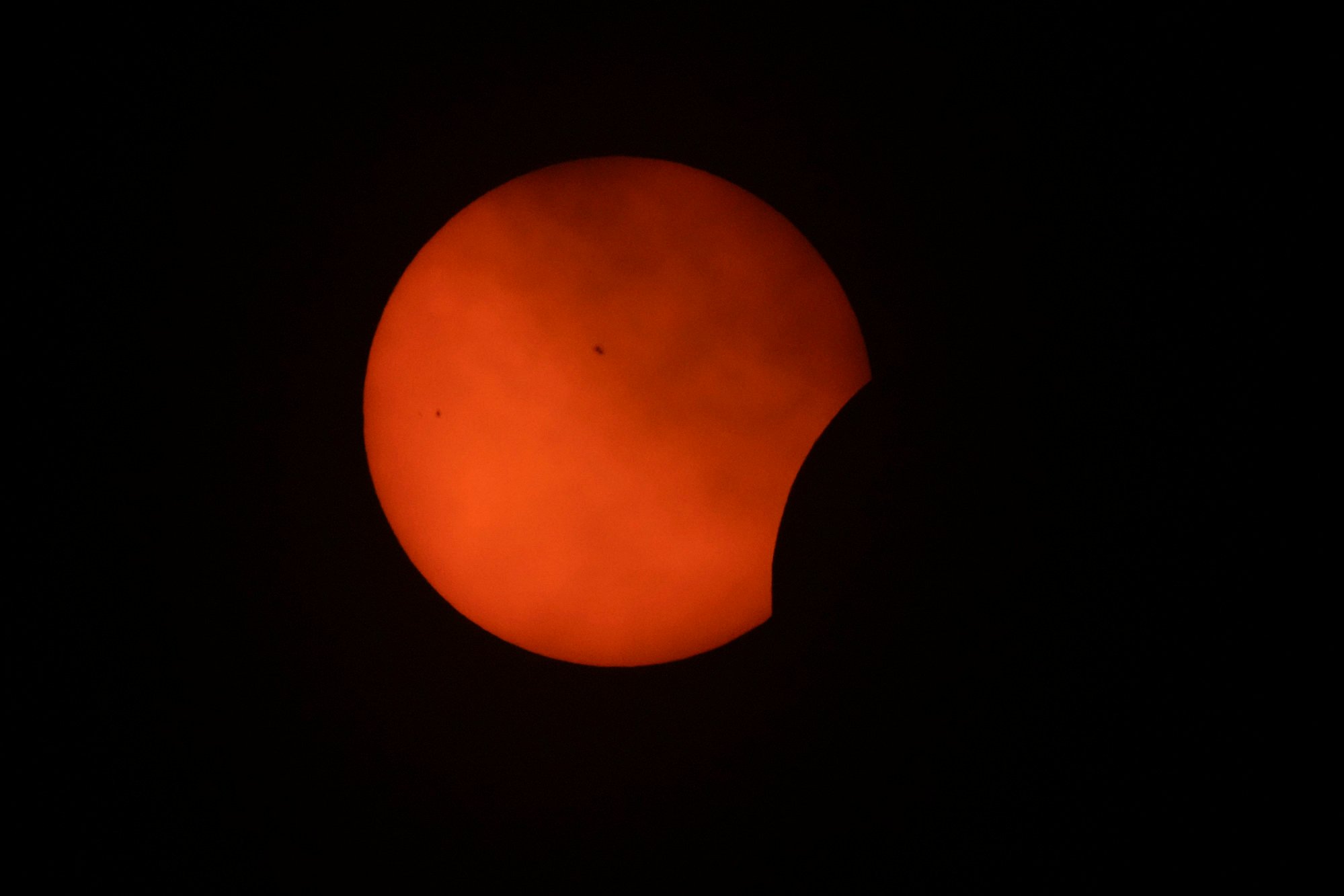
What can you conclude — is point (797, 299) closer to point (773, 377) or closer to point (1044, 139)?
point (773, 377)

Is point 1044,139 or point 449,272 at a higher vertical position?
point 1044,139

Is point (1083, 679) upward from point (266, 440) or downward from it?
downward

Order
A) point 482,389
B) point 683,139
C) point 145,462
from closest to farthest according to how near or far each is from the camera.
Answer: point 482,389 < point 683,139 < point 145,462

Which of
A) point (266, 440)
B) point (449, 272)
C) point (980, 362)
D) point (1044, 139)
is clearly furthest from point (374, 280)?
point (1044, 139)

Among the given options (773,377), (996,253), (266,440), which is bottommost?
(773,377)

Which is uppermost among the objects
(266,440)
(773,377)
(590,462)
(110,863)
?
(266,440)

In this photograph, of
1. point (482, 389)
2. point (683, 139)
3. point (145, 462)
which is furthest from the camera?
point (145, 462)

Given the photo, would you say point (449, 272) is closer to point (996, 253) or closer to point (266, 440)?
point (266, 440)

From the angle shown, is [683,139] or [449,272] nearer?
[449,272]

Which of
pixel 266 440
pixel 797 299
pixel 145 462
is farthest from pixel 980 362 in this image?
pixel 145 462
